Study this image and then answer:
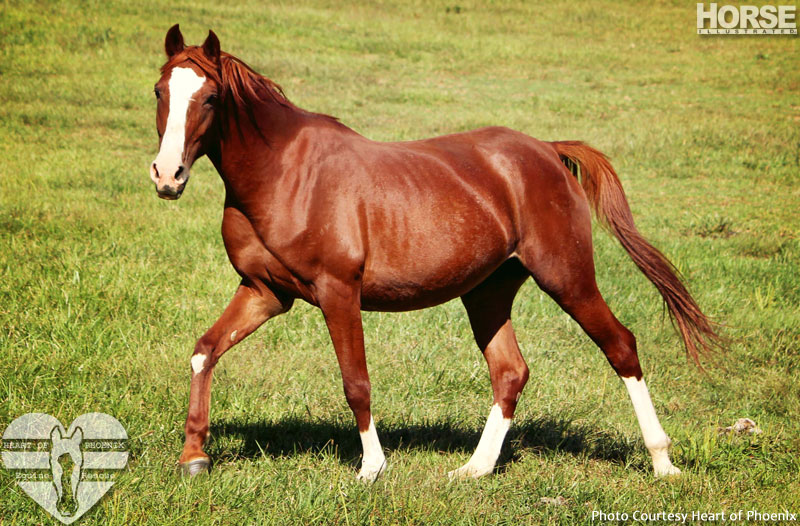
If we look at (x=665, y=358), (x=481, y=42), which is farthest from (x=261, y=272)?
(x=481, y=42)

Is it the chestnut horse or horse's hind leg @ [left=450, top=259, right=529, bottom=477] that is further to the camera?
horse's hind leg @ [left=450, top=259, right=529, bottom=477]

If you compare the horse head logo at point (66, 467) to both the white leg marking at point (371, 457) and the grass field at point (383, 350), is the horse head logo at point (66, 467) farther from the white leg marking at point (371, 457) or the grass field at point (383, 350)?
the white leg marking at point (371, 457)

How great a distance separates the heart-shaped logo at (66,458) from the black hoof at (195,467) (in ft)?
1.01

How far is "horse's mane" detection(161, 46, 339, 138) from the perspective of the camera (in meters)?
3.47

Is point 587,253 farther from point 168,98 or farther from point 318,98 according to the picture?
point 318,98

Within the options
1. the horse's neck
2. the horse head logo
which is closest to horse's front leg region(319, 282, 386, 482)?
the horse's neck

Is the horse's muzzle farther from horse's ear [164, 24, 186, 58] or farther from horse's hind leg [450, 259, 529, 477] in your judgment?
horse's hind leg [450, 259, 529, 477]

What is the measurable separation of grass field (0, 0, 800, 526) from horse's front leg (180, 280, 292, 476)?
20cm

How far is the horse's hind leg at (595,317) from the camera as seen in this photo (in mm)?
4211

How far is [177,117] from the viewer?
3.33 m

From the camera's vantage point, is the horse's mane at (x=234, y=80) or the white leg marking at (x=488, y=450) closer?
the horse's mane at (x=234, y=80)

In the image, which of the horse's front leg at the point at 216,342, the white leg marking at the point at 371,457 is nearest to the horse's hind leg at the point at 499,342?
the white leg marking at the point at 371,457

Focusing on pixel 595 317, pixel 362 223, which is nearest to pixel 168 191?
pixel 362 223

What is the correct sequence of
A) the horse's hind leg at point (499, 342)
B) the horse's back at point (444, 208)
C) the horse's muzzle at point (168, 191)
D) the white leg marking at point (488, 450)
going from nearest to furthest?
the horse's muzzle at point (168, 191)
the horse's back at point (444, 208)
the white leg marking at point (488, 450)
the horse's hind leg at point (499, 342)
